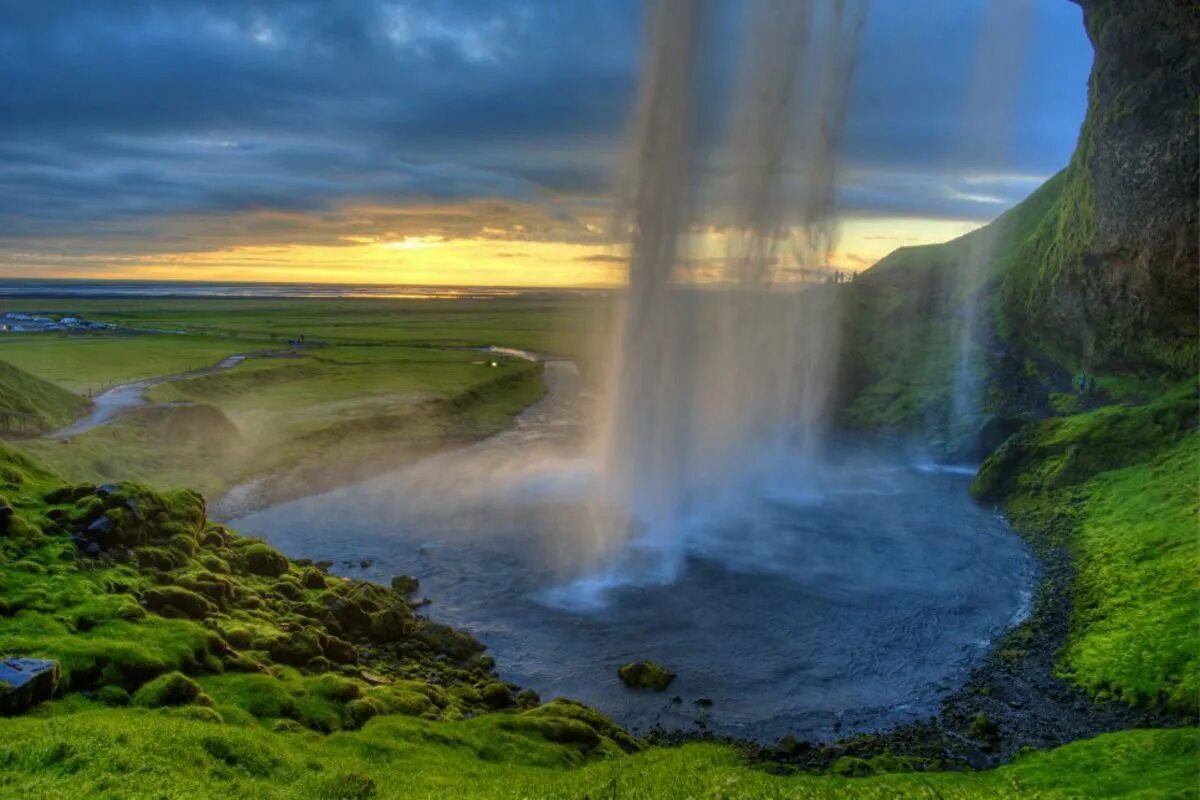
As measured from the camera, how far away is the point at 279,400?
80875 mm

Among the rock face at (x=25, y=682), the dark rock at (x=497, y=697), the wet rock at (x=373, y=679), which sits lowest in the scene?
the dark rock at (x=497, y=697)

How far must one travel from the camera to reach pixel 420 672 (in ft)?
93.9

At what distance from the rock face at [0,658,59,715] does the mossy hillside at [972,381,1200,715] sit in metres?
31.5

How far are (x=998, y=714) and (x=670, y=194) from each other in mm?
30434

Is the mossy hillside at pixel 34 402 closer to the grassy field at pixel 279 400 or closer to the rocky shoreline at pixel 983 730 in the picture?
the grassy field at pixel 279 400

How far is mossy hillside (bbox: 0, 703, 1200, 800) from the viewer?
1577cm

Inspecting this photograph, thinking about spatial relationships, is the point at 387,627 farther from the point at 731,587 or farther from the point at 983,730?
the point at 983,730

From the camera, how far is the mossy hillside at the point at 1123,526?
27531 mm

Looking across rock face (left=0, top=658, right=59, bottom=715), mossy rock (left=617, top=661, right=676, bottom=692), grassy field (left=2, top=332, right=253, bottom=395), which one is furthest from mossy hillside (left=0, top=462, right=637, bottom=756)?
grassy field (left=2, top=332, right=253, bottom=395)

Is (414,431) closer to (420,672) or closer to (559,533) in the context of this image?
(559,533)

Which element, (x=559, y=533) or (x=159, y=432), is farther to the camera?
(x=159, y=432)

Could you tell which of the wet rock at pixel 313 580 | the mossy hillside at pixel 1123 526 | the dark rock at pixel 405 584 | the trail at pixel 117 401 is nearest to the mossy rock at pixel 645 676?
the dark rock at pixel 405 584

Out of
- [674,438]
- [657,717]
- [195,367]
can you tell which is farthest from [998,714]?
[195,367]

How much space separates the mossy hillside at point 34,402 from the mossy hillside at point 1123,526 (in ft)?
209
